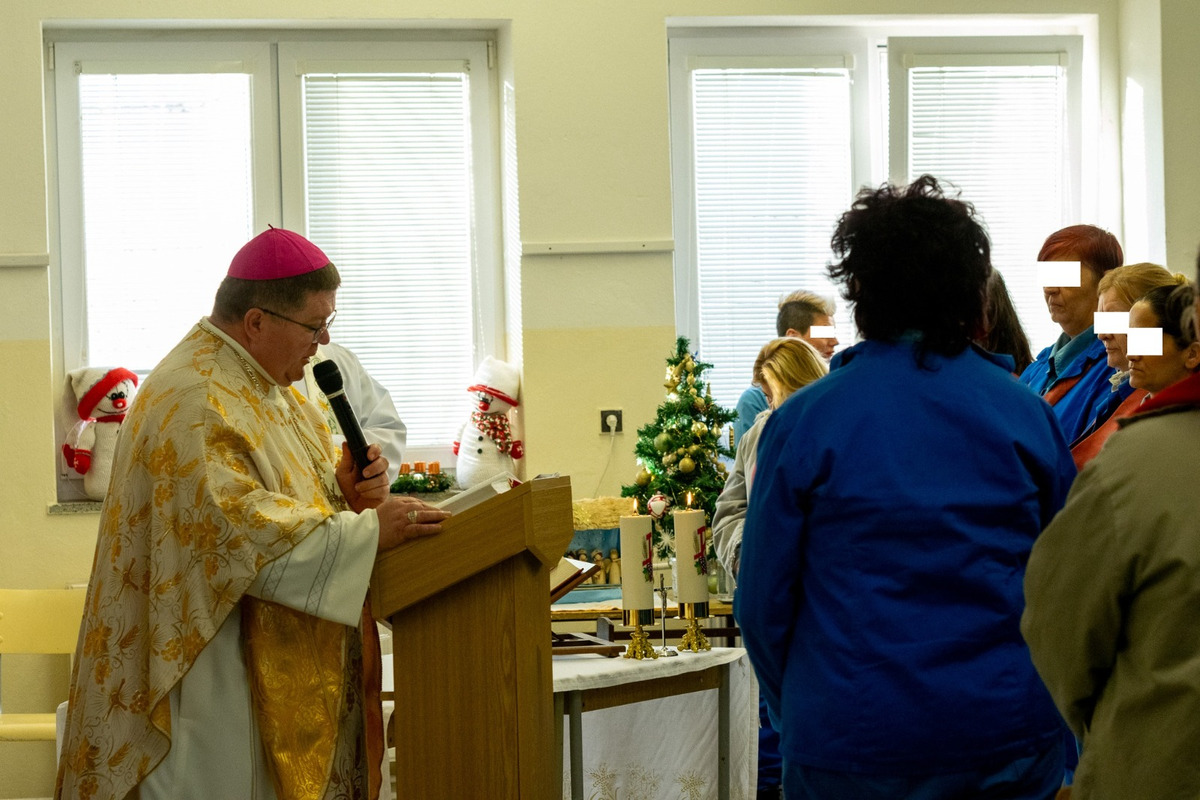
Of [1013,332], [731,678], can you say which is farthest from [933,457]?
[1013,332]

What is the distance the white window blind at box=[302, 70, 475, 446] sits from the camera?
5691mm

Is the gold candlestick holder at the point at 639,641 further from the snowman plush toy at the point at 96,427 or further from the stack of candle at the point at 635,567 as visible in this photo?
the snowman plush toy at the point at 96,427

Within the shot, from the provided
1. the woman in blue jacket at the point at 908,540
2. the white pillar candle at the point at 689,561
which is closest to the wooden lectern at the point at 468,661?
the woman in blue jacket at the point at 908,540

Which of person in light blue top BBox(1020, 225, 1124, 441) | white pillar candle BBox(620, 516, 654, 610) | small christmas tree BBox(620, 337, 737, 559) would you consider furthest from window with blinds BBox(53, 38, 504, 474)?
person in light blue top BBox(1020, 225, 1124, 441)

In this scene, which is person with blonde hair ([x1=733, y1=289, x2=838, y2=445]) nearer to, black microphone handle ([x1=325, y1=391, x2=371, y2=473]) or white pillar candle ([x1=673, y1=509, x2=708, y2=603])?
white pillar candle ([x1=673, y1=509, x2=708, y2=603])

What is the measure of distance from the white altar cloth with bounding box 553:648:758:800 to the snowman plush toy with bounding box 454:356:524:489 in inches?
99.3

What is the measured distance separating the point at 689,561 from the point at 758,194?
326 cm

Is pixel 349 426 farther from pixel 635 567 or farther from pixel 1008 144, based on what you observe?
pixel 1008 144

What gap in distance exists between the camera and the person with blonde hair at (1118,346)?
107 inches

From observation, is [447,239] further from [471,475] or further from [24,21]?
[24,21]

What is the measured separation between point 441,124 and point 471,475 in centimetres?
163

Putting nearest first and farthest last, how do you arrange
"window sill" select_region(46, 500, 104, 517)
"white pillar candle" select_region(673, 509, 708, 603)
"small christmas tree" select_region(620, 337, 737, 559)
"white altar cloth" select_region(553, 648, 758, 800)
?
"white altar cloth" select_region(553, 648, 758, 800)
"white pillar candle" select_region(673, 509, 708, 603)
"small christmas tree" select_region(620, 337, 737, 559)
"window sill" select_region(46, 500, 104, 517)

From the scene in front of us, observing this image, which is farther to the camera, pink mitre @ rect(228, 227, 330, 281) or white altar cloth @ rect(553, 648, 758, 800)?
white altar cloth @ rect(553, 648, 758, 800)

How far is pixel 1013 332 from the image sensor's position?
3471 millimetres
